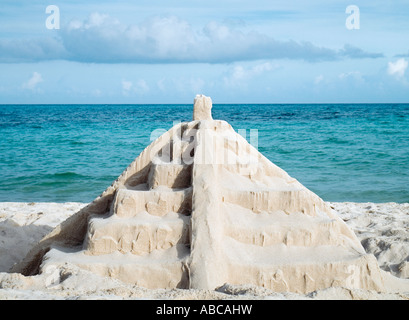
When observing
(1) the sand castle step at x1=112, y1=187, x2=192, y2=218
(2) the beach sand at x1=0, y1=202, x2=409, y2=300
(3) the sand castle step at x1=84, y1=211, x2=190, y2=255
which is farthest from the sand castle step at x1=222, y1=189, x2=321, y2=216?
(2) the beach sand at x1=0, y1=202, x2=409, y2=300

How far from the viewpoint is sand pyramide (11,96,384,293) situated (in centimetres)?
312

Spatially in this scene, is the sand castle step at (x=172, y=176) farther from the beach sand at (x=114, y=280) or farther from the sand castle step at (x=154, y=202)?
the beach sand at (x=114, y=280)

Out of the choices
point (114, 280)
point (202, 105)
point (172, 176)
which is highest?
point (202, 105)

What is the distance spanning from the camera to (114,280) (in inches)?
121

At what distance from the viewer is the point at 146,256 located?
3277 millimetres

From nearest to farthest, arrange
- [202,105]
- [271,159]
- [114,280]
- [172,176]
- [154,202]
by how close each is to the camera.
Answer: [114,280]
[154,202]
[172,176]
[202,105]
[271,159]

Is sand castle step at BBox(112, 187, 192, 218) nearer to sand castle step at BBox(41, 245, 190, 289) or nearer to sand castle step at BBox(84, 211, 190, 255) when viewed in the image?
sand castle step at BBox(84, 211, 190, 255)

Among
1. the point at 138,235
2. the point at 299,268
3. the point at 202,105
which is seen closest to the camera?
the point at 299,268

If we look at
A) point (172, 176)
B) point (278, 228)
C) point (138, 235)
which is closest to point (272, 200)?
point (278, 228)

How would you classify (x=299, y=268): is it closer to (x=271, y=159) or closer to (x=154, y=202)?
(x=154, y=202)

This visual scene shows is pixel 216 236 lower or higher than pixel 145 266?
higher

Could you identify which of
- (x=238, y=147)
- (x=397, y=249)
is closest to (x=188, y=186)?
(x=238, y=147)

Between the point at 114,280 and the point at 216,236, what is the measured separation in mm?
709

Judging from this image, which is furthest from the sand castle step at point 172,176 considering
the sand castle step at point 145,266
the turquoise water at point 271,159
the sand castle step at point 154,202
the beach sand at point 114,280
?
the turquoise water at point 271,159
